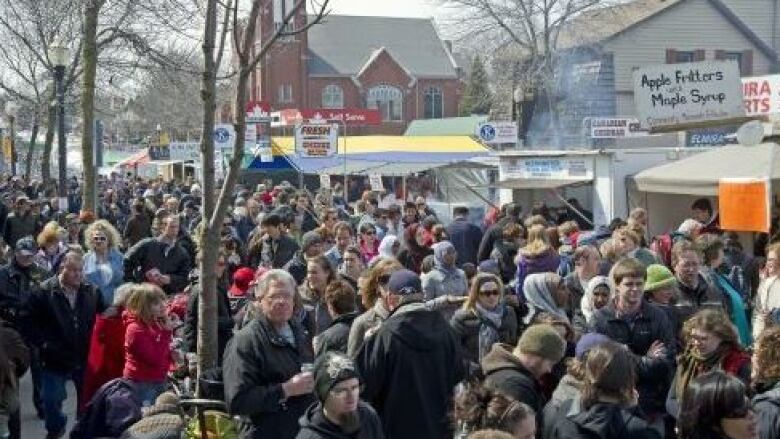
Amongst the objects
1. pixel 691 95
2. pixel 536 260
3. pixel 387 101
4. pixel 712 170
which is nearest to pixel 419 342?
pixel 536 260

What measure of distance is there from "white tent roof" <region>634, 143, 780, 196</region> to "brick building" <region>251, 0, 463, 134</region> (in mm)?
60467

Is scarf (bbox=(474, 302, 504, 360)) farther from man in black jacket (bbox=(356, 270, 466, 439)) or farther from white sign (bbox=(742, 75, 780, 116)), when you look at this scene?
white sign (bbox=(742, 75, 780, 116))

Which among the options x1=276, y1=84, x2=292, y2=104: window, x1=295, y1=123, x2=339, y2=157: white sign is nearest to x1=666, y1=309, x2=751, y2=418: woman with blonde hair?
x1=295, y1=123, x2=339, y2=157: white sign

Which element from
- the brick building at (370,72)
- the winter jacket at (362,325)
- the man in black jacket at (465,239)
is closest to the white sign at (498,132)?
the man in black jacket at (465,239)

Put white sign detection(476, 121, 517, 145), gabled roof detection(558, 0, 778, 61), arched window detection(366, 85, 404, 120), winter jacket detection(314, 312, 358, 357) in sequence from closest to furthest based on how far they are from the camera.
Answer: winter jacket detection(314, 312, 358, 357)
white sign detection(476, 121, 517, 145)
gabled roof detection(558, 0, 778, 61)
arched window detection(366, 85, 404, 120)

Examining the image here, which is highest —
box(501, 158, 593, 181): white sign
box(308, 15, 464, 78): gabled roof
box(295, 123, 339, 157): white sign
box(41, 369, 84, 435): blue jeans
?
box(308, 15, 464, 78): gabled roof

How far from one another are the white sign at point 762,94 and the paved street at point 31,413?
12756 mm

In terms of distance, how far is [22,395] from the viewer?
10703 mm

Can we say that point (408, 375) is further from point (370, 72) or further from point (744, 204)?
point (370, 72)

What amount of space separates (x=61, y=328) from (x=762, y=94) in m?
14.3

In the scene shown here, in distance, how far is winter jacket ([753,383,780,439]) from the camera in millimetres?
4754

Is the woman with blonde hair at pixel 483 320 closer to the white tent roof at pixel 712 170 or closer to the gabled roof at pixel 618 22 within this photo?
the white tent roof at pixel 712 170

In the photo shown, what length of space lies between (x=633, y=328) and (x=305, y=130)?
16124 millimetres

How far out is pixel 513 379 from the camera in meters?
5.33
